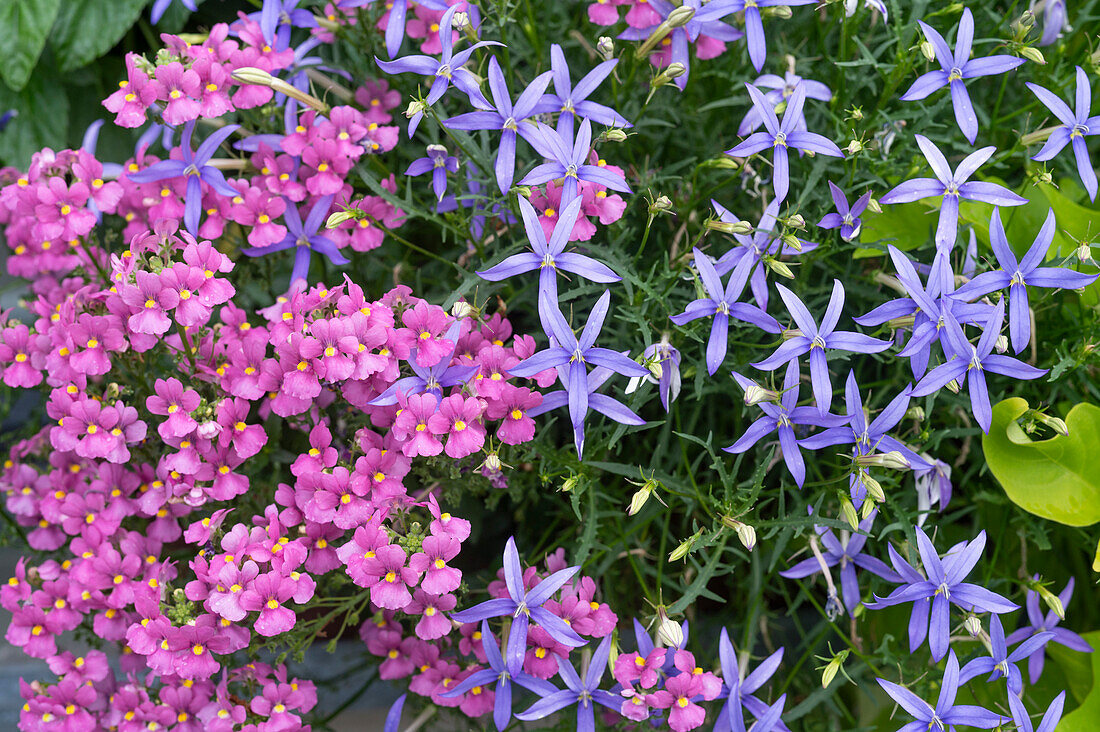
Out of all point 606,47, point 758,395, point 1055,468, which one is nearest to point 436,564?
point 758,395

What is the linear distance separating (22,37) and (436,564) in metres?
1.18

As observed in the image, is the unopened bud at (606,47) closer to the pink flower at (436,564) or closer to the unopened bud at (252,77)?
the unopened bud at (252,77)

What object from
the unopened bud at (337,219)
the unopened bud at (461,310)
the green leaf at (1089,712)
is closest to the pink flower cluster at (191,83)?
the unopened bud at (337,219)

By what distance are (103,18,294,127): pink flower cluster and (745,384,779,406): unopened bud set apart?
2.26 ft

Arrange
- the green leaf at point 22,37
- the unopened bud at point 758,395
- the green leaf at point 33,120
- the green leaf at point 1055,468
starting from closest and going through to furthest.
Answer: the unopened bud at point 758,395 < the green leaf at point 1055,468 < the green leaf at point 22,37 < the green leaf at point 33,120

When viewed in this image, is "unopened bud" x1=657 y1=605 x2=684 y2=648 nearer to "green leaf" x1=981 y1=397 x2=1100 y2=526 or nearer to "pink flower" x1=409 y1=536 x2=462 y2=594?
"pink flower" x1=409 y1=536 x2=462 y2=594

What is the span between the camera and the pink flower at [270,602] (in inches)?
35.6

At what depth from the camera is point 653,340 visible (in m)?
1.09

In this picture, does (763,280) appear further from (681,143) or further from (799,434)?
(681,143)

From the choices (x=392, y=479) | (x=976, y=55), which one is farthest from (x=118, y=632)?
(x=976, y=55)

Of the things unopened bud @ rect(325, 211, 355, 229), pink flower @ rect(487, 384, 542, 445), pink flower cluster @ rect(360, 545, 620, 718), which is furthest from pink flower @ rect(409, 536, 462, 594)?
unopened bud @ rect(325, 211, 355, 229)

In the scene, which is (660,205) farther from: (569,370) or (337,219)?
(337,219)

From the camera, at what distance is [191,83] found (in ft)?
3.49

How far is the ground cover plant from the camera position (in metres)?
0.93
